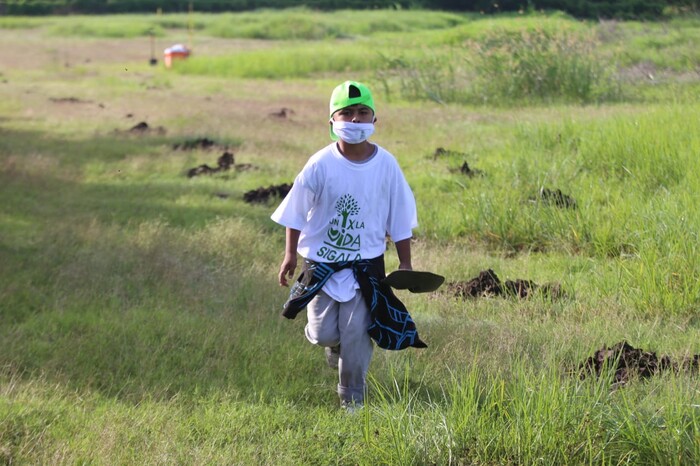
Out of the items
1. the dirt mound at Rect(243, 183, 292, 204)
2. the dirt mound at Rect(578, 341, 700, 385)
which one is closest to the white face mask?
the dirt mound at Rect(578, 341, 700, 385)

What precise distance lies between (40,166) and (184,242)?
484 centimetres

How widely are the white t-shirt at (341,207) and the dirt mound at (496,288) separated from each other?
2.08 metres

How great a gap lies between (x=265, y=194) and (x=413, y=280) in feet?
19.7

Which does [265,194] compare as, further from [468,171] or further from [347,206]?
[347,206]

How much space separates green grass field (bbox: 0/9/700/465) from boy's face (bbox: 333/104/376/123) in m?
1.32

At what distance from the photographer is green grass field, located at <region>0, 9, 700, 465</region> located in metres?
4.55

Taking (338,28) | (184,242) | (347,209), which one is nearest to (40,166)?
(184,242)

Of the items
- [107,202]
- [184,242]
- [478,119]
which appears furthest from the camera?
[478,119]

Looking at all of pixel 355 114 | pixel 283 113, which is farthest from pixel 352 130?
pixel 283 113

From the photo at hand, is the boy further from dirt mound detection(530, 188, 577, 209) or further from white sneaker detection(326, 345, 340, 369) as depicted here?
dirt mound detection(530, 188, 577, 209)

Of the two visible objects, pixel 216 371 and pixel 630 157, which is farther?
pixel 630 157

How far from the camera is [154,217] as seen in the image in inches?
388

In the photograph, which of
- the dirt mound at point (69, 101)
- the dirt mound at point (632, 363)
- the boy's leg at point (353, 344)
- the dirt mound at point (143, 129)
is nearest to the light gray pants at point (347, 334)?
the boy's leg at point (353, 344)

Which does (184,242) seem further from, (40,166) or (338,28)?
(338,28)
